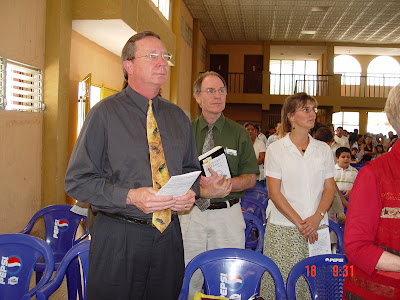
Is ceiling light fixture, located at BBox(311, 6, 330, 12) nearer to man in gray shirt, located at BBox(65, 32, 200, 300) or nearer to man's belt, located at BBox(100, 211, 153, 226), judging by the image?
man in gray shirt, located at BBox(65, 32, 200, 300)

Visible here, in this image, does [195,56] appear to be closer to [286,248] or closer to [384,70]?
[384,70]

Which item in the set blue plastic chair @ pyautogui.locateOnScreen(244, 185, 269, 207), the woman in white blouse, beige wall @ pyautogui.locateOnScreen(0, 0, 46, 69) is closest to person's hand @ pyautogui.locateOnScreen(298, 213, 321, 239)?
the woman in white blouse

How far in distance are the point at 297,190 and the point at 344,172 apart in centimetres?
233

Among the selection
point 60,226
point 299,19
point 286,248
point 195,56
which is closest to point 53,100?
point 60,226

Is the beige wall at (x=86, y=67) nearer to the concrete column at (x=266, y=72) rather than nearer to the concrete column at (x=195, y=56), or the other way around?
the concrete column at (x=195, y=56)

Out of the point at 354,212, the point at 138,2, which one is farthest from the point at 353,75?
the point at 354,212

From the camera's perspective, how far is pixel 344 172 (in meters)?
4.84

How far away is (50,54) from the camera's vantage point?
216 inches

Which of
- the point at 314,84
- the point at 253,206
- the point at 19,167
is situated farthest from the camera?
the point at 314,84

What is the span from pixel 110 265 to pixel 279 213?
1.40m

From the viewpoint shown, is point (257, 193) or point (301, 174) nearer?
point (301, 174)

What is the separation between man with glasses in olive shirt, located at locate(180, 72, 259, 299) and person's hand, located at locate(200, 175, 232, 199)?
0.46ft

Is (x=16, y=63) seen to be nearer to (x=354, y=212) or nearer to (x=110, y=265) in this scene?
(x=110, y=265)

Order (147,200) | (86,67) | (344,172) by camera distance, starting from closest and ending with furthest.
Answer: (147,200) → (344,172) → (86,67)
